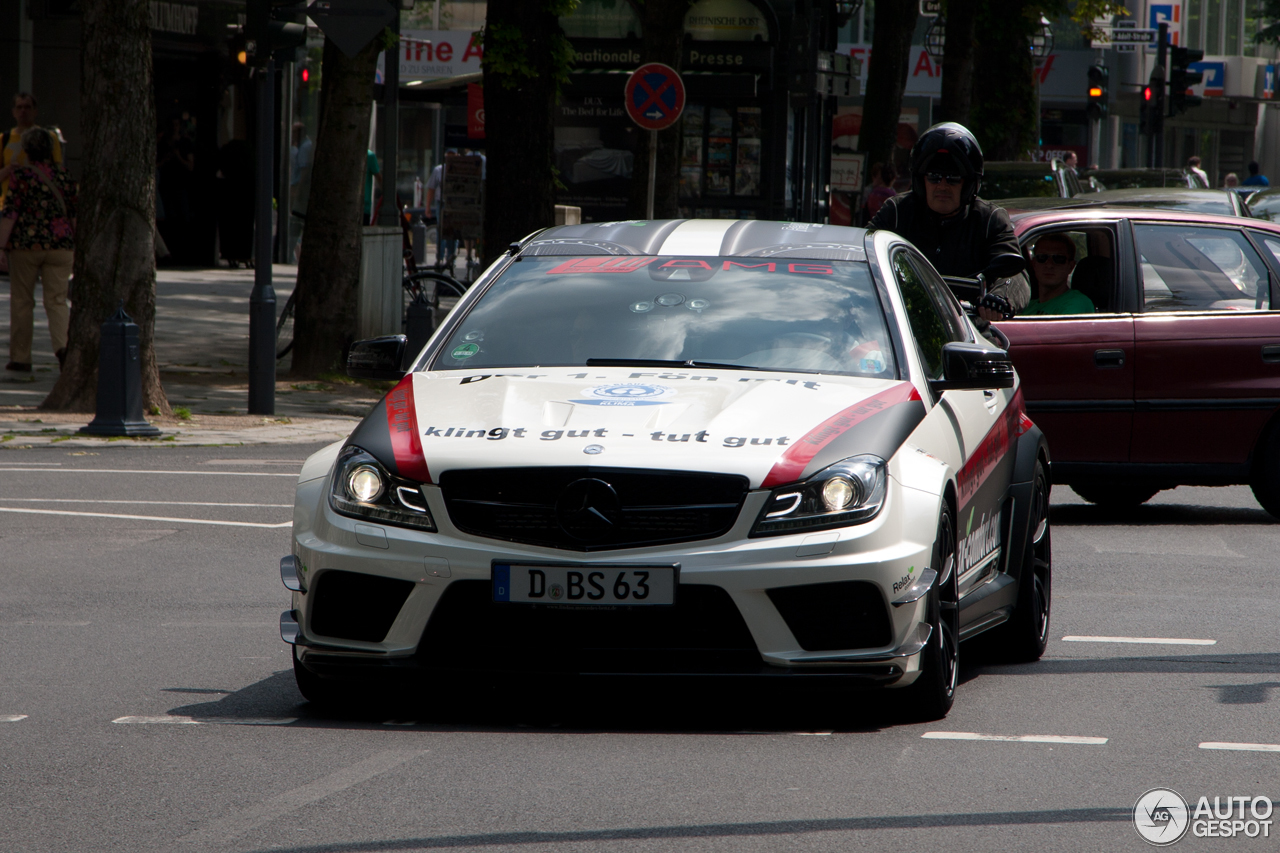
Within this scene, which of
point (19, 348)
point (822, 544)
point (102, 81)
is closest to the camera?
point (822, 544)

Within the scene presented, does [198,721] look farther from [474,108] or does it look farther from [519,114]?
[474,108]

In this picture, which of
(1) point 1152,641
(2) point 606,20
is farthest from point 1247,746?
(2) point 606,20

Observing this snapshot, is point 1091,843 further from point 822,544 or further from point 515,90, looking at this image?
point 515,90

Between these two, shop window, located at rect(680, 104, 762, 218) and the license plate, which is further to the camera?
shop window, located at rect(680, 104, 762, 218)

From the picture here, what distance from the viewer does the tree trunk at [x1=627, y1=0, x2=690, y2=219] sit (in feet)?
76.6

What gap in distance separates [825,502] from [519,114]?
524 inches

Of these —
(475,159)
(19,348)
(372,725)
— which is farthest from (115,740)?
(475,159)

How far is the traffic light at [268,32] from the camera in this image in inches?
577

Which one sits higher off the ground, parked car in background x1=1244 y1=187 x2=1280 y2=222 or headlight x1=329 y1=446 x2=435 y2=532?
parked car in background x1=1244 y1=187 x2=1280 y2=222

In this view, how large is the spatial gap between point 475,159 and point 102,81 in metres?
12.1

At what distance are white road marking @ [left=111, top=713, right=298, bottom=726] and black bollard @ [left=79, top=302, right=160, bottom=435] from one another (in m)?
7.84

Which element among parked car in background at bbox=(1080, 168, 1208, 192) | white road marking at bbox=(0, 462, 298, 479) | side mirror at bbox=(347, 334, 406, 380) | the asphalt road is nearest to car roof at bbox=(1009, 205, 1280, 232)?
the asphalt road

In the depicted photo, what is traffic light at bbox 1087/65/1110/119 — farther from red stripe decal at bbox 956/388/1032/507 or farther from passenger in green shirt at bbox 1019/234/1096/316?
red stripe decal at bbox 956/388/1032/507

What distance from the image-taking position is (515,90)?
1812cm
